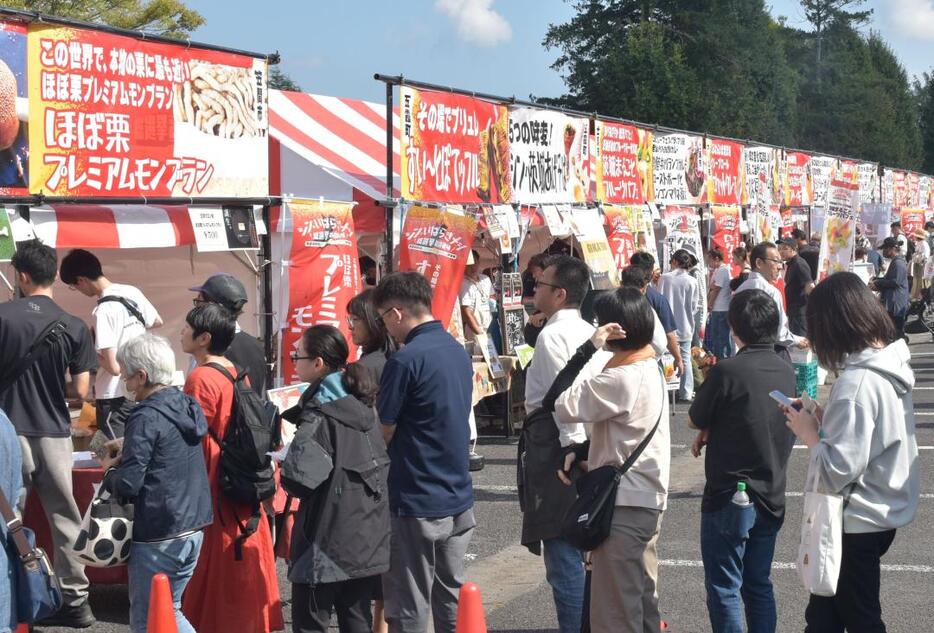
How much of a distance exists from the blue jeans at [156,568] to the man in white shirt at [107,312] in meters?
2.08

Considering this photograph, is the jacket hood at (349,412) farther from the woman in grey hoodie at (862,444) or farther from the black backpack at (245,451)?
the woman in grey hoodie at (862,444)

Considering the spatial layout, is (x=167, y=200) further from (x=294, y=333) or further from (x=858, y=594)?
(x=858, y=594)

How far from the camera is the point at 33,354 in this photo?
586 centimetres

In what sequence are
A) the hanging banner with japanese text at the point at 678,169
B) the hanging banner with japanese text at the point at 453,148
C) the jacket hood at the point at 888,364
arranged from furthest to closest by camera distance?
the hanging banner with japanese text at the point at 678,169, the hanging banner with japanese text at the point at 453,148, the jacket hood at the point at 888,364

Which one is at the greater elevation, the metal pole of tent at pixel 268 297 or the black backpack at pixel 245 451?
the metal pole of tent at pixel 268 297

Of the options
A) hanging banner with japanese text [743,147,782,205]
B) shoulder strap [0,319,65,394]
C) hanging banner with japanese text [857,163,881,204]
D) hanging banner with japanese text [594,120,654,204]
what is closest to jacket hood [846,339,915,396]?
shoulder strap [0,319,65,394]

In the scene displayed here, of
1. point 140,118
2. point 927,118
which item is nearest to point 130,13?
point 140,118

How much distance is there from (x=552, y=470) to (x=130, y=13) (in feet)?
78.5

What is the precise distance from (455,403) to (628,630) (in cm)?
113

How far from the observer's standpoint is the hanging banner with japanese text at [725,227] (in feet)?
58.5

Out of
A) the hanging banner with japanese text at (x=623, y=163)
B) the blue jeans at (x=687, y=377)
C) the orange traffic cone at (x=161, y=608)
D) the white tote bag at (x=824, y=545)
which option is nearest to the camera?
the white tote bag at (x=824, y=545)

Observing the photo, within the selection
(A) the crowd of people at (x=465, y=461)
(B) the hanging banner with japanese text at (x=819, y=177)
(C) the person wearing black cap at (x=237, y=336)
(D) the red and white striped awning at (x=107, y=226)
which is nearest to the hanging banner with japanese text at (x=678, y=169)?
(B) the hanging banner with japanese text at (x=819, y=177)

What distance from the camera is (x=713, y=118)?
42.3 m

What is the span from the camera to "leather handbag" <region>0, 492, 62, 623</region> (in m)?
4.01
